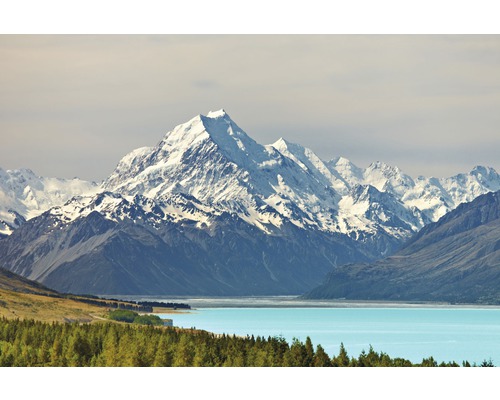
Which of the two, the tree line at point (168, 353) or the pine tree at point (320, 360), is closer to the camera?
the tree line at point (168, 353)

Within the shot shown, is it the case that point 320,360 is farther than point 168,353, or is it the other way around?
point 168,353

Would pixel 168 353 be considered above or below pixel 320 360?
above

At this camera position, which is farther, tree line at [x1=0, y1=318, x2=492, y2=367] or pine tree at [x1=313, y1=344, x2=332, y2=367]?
pine tree at [x1=313, y1=344, x2=332, y2=367]
